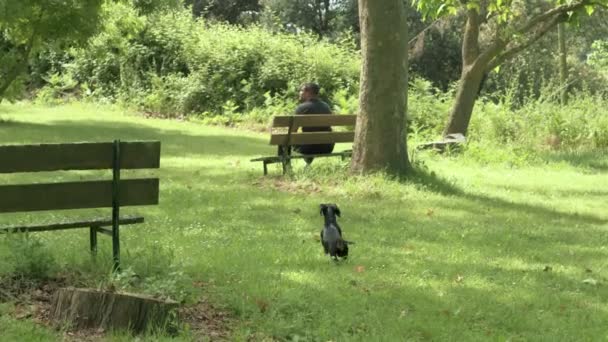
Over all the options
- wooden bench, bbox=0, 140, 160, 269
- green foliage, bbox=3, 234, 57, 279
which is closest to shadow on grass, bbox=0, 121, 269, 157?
wooden bench, bbox=0, 140, 160, 269

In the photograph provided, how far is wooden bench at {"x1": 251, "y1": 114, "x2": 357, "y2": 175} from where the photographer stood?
12.9 metres

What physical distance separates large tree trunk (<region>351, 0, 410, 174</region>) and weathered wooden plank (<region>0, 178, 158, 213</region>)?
610cm

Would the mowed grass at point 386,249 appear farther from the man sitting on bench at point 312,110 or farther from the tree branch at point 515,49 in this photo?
the tree branch at point 515,49

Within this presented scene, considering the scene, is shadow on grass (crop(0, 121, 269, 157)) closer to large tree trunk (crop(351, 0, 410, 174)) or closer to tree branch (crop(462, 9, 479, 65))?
tree branch (crop(462, 9, 479, 65))

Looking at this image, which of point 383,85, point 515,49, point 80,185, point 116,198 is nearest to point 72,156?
point 80,185

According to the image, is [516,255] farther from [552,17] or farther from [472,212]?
[552,17]

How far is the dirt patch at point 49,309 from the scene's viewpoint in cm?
484

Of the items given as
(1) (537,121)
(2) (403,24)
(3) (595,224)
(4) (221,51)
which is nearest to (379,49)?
(2) (403,24)

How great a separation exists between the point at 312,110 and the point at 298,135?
127cm

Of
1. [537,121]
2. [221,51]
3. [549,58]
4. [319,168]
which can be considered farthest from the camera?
[549,58]

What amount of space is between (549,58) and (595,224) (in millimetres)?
35497

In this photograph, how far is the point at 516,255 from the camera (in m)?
8.16

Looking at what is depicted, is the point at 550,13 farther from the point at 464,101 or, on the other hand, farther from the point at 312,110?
the point at 312,110

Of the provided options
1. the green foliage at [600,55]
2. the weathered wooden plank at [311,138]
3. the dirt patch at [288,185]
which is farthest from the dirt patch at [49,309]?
the green foliage at [600,55]
